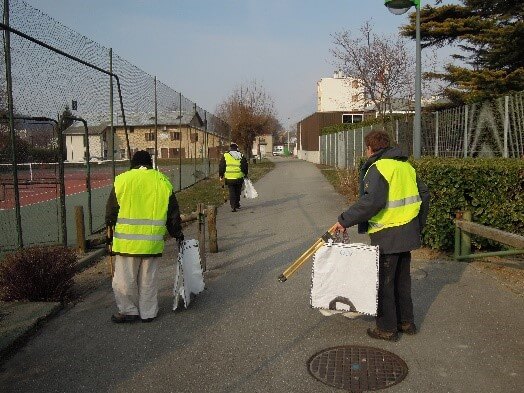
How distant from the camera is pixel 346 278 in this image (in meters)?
4.50

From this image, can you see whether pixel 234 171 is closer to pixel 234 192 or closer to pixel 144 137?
pixel 234 192

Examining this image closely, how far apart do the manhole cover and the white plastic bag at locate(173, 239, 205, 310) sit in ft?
5.70

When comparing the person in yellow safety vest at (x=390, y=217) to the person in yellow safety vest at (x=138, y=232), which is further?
the person in yellow safety vest at (x=138, y=232)

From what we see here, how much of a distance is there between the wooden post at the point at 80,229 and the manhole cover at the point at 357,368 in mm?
4619

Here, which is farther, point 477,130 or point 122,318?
point 477,130

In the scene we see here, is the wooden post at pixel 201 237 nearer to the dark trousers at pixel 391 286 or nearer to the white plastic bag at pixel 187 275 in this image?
the white plastic bag at pixel 187 275

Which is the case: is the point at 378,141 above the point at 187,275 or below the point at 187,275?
above

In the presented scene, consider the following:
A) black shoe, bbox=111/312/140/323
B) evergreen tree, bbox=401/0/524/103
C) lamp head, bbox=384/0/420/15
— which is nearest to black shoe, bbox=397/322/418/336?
black shoe, bbox=111/312/140/323

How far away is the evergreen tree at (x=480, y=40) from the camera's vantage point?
16219mm

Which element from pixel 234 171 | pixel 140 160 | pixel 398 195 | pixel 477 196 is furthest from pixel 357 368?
pixel 234 171

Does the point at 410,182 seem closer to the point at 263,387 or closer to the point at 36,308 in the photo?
the point at 263,387

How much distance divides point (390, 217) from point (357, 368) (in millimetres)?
1297

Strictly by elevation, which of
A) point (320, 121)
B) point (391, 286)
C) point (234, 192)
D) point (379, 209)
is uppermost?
point (320, 121)

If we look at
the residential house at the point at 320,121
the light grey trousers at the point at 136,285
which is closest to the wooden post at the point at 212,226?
the light grey trousers at the point at 136,285
